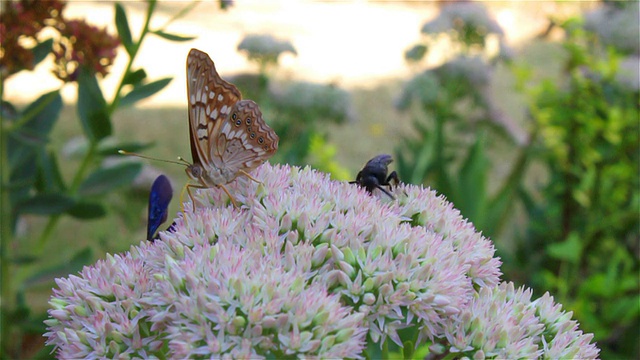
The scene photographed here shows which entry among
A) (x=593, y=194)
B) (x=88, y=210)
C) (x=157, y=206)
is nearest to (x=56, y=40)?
(x=88, y=210)

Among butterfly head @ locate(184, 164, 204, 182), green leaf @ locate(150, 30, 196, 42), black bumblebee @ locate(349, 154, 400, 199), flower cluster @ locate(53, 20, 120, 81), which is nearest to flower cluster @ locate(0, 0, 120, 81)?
flower cluster @ locate(53, 20, 120, 81)

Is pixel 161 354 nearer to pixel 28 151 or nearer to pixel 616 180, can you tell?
pixel 28 151

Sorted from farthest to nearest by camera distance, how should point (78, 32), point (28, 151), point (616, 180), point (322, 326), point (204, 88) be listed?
1. point (616, 180)
2. point (28, 151)
3. point (78, 32)
4. point (204, 88)
5. point (322, 326)

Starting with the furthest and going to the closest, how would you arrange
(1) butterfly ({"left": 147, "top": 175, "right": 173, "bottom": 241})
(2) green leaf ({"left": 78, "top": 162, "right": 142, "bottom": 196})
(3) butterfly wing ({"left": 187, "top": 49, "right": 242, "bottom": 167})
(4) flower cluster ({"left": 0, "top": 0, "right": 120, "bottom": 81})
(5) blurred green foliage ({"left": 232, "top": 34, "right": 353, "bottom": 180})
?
(5) blurred green foliage ({"left": 232, "top": 34, "right": 353, "bottom": 180})
(2) green leaf ({"left": 78, "top": 162, "right": 142, "bottom": 196})
(4) flower cluster ({"left": 0, "top": 0, "right": 120, "bottom": 81})
(3) butterfly wing ({"left": 187, "top": 49, "right": 242, "bottom": 167})
(1) butterfly ({"left": 147, "top": 175, "right": 173, "bottom": 241})

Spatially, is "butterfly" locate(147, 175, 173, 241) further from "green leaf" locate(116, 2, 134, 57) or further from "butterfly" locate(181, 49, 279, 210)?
"green leaf" locate(116, 2, 134, 57)

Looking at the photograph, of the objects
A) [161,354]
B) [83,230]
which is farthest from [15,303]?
[83,230]
